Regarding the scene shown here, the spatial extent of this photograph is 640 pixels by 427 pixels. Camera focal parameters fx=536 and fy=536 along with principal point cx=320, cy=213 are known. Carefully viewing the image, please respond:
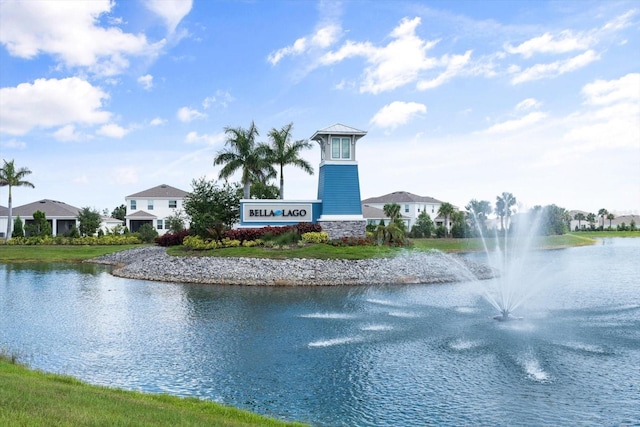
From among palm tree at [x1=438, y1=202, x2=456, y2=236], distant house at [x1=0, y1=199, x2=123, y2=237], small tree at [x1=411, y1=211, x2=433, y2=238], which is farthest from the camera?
palm tree at [x1=438, y1=202, x2=456, y2=236]

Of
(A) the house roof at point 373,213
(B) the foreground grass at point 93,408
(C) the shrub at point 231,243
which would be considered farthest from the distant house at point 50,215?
(B) the foreground grass at point 93,408

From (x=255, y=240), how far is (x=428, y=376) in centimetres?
2678

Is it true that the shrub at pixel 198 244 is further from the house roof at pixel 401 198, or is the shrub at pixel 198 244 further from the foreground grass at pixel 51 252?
the house roof at pixel 401 198

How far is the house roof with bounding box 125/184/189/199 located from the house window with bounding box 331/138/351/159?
3835cm

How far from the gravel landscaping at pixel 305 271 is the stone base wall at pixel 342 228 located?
6.45 metres

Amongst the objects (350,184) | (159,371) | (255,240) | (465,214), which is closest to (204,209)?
(255,240)

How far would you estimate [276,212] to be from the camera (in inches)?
1665

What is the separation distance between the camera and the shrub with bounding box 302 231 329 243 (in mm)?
38719

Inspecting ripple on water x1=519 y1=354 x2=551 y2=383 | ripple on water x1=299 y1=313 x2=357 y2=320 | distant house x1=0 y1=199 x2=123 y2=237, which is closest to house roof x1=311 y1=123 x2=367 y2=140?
ripple on water x1=299 y1=313 x2=357 y2=320

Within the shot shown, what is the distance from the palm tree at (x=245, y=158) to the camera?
161ft

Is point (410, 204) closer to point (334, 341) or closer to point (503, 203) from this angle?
point (503, 203)

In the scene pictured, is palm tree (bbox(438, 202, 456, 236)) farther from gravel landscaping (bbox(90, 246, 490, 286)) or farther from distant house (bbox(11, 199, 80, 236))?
distant house (bbox(11, 199, 80, 236))

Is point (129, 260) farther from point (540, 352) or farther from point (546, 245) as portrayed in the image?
point (546, 245)

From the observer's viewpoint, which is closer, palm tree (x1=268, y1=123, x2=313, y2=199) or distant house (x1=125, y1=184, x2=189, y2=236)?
palm tree (x1=268, y1=123, x2=313, y2=199)
